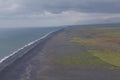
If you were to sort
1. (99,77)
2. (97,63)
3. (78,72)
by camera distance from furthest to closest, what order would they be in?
1. (97,63)
2. (78,72)
3. (99,77)

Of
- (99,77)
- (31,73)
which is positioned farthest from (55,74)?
(99,77)

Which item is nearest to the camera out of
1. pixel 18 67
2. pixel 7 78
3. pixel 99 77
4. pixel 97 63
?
pixel 7 78

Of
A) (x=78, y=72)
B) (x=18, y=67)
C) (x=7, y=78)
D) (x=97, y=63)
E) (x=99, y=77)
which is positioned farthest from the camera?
(x=97, y=63)

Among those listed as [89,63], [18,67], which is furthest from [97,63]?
[18,67]

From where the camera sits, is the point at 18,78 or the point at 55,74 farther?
the point at 55,74

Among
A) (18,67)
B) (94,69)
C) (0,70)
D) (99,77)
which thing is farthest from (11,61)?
(99,77)

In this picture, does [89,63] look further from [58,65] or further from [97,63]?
[58,65]

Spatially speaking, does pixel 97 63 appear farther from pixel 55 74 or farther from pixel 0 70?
pixel 0 70

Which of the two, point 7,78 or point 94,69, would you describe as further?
point 94,69

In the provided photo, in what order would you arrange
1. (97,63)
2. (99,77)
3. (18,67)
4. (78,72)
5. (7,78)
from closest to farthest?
(7,78) → (99,77) → (78,72) → (18,67) → (97,63)
